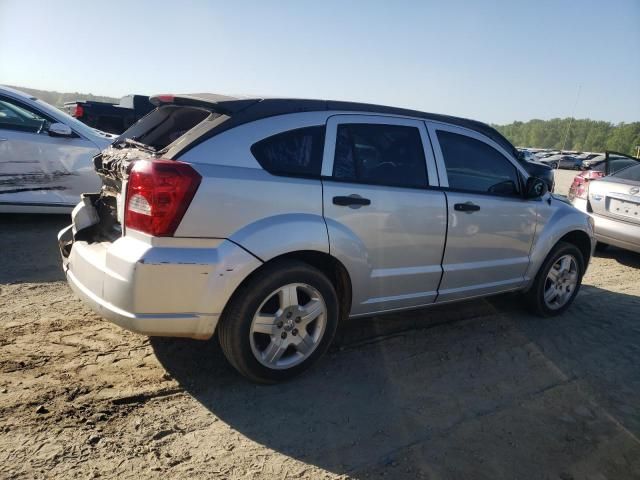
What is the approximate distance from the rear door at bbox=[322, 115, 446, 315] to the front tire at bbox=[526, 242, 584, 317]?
1.45 metres

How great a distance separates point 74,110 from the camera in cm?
1180

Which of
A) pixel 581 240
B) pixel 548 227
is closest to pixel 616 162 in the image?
pixel 581 240

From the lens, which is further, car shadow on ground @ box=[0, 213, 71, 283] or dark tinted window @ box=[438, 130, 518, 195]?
car shadow on ground @ box=[0, 213, 71, 283]

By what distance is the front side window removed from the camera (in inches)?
242

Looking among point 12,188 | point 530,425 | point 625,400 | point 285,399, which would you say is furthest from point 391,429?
A: point 12,188

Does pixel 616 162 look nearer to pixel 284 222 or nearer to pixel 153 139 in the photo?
pixel 284 222

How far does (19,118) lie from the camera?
6.23 meters

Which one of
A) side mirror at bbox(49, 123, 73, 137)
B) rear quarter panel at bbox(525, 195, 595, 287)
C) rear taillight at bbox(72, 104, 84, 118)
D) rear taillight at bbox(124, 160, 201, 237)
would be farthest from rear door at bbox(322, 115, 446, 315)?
rear taillight at bbox(72, 104, 84, 118)

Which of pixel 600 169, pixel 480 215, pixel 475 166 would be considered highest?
pixel 475 166

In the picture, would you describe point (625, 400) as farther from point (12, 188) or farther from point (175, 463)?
point (12, 188)

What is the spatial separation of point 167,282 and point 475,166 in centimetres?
261

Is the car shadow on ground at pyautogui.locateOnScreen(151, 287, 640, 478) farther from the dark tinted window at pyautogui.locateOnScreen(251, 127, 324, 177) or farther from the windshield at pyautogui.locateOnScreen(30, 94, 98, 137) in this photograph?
the windshield at pyautogui.locateOnScreen(30, 94, 98, 137)

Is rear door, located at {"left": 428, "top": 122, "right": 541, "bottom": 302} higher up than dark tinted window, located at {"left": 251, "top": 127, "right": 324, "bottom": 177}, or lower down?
lower down

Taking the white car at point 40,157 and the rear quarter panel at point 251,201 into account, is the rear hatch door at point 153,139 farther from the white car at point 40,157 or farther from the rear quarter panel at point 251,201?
the white car at point 40,157
